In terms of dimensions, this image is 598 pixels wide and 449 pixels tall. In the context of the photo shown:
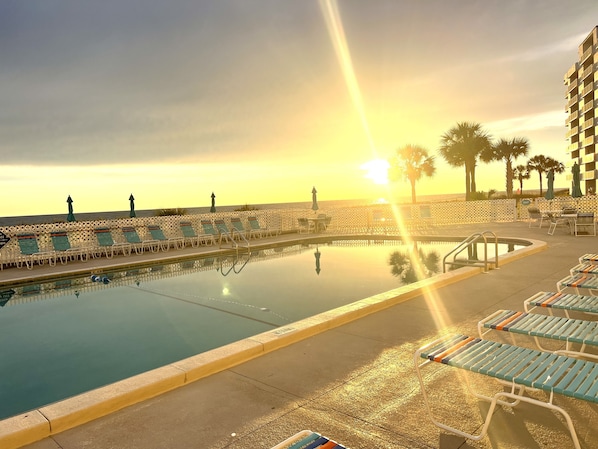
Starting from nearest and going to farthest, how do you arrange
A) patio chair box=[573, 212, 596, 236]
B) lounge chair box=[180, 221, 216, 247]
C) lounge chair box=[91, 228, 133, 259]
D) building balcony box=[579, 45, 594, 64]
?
patio chair box=[573, 212, 596, 236], lounge chair box=[91, 228, 133, 259], lounge chair box=[180, 221, 216, 247], building balcony box=[579, 45, 594, 64]

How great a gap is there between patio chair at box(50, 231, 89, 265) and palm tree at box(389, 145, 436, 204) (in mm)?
26452

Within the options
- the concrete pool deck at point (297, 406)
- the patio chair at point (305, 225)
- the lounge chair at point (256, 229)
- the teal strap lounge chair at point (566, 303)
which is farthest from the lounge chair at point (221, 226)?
the teal strap lounge chair at point (566, 303)

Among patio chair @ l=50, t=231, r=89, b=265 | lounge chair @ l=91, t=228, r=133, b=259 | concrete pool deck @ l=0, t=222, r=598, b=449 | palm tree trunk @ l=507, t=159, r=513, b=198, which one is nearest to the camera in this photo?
concrete pool deck @ l=0, t=222, r=598, b=449

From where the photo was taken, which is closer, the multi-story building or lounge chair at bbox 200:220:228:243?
lounge chair at bbox 200:220:228:243

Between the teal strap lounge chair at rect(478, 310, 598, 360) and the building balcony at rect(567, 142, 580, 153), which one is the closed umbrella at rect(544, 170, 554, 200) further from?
the building balcony at rect(567, 142, 580, 153)

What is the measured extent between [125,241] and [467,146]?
2381cm

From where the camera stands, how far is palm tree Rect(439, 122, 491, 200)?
1099 inches

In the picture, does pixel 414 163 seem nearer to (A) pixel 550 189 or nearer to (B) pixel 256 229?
(A) pixel 550 189

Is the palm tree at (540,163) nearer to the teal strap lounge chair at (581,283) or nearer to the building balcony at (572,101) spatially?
the building balcony at (572,101)

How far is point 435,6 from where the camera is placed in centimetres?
1102

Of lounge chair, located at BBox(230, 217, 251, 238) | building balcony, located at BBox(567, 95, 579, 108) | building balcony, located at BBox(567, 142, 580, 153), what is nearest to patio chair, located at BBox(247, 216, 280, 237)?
lounge chair, located at BBox(230, 217, 251, 238)

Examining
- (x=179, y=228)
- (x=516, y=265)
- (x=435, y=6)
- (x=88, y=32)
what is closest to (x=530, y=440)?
(x=516, y=265)

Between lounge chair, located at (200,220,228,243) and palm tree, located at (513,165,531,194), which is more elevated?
palm tree, located at (513,165,531,194)

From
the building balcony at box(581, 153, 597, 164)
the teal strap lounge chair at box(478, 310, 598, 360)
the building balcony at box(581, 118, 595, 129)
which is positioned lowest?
the teal strap lounge chair at box(478, 310, 598, 360)
